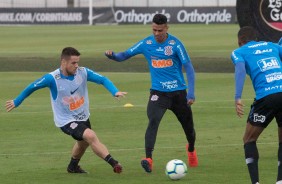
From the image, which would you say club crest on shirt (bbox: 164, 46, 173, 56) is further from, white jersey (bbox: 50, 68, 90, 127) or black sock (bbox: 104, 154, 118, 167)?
black sock (bbox: 104, 154, 118, 167)

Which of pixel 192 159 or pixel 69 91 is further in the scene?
pixel 192 159

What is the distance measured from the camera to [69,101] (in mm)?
13688

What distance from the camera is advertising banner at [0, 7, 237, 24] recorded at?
198 ft

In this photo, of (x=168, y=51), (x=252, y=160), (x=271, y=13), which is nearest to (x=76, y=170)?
(x=168, y=51)

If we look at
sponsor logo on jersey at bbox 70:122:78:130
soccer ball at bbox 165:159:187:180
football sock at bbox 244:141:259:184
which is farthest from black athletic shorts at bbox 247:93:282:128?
sponsor logo on jersey at bbox 70:122:78:130

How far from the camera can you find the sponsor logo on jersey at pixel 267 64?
12.3 metres

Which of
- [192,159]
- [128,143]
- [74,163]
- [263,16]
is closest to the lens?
[74,163]

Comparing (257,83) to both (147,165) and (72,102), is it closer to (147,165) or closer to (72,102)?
(147,165)

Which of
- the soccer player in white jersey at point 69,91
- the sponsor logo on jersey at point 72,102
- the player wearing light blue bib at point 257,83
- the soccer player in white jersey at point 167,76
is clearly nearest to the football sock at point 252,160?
the player wearing light blue bib at point 257,83

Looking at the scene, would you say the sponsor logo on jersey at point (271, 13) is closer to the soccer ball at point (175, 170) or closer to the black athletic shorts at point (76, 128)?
the black athletic shorts at point (76, 128)

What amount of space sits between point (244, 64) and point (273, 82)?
422 mm

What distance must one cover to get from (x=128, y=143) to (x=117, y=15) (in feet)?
148

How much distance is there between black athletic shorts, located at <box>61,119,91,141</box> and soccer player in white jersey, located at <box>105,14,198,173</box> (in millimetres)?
1151

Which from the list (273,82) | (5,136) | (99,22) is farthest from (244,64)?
(99,22)
